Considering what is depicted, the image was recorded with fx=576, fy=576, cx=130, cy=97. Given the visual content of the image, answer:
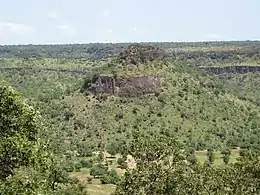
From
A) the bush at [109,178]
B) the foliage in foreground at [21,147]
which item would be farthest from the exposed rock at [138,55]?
the foliage in foreground at [21,147]

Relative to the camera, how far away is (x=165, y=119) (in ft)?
443

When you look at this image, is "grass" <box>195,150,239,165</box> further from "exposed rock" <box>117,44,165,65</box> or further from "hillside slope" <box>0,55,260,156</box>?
"exposed rock" <box>117,44,165,65</box>

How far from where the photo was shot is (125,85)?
134000 mm

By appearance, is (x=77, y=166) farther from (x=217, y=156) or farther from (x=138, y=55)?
(x=138, y=55)

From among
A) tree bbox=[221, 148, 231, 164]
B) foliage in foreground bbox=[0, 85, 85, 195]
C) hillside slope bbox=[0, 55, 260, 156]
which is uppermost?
foliage in foreground bbox=[0, 85, 85, 195]

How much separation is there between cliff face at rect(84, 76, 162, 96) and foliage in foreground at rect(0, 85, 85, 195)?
107357 millimetres

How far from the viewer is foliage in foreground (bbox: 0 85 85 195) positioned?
75.3 feet

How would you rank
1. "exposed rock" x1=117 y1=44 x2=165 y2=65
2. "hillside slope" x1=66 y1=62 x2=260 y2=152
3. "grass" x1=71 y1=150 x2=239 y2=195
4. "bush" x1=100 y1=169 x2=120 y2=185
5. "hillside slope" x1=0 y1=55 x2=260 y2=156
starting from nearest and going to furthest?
"grass" x1=71 y1=150 x2=239 y2=195, "bush" x1=100 y1=169 x2=120 y2=185, "hillside slope" x1=0 y1=55 x2=260 y2=156, "hillside slope" x1=66 y1=62 x2=260 y2=152, "exposed rock" x1=117 y1=44 x2=165 y2=65

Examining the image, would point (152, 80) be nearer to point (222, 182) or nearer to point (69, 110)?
point (69, 110)

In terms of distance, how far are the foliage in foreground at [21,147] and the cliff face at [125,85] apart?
352ft

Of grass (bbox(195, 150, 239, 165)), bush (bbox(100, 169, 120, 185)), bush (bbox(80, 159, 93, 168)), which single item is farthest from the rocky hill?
bush (bbox(100, 169, 120, 185))

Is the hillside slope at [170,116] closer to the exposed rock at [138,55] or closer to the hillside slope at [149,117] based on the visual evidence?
the hillside slope at [149,117]

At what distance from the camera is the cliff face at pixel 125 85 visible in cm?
13275

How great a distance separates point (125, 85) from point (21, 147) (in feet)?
365
